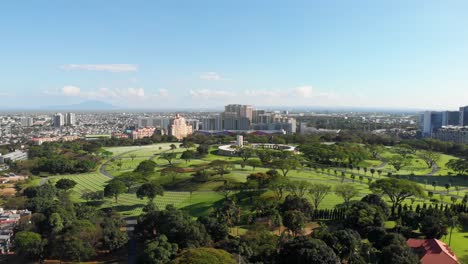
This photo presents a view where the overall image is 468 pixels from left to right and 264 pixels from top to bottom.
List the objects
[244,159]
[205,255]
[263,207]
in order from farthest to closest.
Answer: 1. [244,159]
2. [263,207]
3. [205,255]

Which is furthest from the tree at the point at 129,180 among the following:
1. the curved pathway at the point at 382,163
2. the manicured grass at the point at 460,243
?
the curved pathway at the point at 382,163

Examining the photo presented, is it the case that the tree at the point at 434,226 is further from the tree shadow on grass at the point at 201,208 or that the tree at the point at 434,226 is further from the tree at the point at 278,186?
the tree shadow on grass at the point at 201,208

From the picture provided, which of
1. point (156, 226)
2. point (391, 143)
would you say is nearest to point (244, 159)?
point (156, 226)

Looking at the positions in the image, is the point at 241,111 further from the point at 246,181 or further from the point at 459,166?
the point at 246,181

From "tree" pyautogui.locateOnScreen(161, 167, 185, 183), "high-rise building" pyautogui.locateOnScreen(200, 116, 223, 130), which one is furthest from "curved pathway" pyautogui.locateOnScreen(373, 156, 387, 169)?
"high-rise building" pyautogui.locateOnScreen(200, 116, 223, 130)

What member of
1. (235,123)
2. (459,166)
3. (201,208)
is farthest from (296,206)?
(235,123)

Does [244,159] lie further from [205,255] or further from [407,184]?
[205,255]

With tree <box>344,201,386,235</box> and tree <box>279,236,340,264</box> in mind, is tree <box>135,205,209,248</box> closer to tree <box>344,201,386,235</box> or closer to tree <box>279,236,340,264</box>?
tree <box>279,236,340,264</box>
